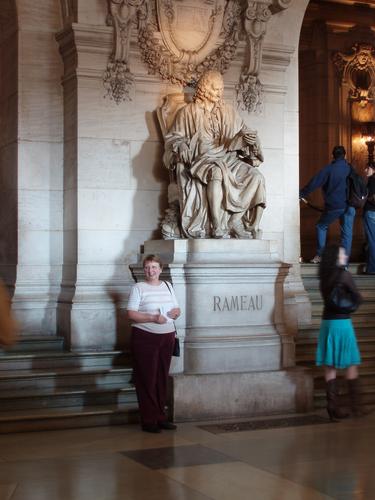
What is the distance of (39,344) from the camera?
10.7 meters

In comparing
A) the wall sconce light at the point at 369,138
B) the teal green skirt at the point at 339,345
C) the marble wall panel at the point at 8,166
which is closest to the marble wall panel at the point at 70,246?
the marble wall panel at the point at 8,166

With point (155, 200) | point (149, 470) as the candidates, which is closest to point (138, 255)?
point (155, 200)

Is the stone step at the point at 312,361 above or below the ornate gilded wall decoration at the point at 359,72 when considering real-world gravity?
below

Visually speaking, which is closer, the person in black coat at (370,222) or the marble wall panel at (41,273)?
the marble wall panel at (41,273)

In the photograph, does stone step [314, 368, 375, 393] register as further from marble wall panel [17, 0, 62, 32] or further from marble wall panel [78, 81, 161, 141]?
marble wall panel [17, 0, 62, 32]

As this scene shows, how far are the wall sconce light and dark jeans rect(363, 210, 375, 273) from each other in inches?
162

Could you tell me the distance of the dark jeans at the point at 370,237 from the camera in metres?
14.0

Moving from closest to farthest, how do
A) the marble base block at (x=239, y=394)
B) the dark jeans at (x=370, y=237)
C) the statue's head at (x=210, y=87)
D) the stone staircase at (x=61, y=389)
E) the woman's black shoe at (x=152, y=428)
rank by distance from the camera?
1. the woman's black shoe at (x=152, y=428)
2. the stone staircase at (x=61, y=389)
3. the marble base block at (x=239, y=394)
4. the statue's head at (x=210, y=87)
5. the dark jeans at (x=370, y=237)

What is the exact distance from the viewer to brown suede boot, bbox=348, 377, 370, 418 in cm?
919

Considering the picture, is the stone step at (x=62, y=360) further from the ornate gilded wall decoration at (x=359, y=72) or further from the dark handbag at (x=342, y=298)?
the ornate gilded wall decoration at (x=359, y=72)

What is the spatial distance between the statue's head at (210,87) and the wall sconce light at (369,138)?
787 cm

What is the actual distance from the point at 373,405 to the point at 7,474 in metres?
4.75

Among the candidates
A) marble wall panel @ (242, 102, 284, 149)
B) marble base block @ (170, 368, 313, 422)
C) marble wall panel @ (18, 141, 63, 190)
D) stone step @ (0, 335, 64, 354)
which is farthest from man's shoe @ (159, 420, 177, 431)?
marble wall panel @ (242, 102, 284, 149)

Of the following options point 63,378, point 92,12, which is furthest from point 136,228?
point 92,12
